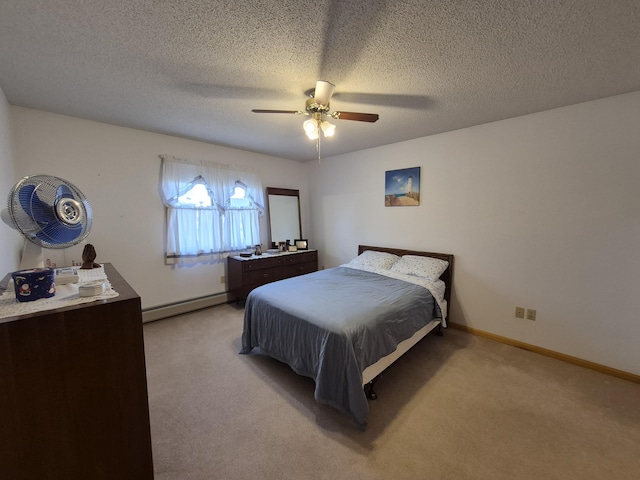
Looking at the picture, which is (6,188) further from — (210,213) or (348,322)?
(348,322)

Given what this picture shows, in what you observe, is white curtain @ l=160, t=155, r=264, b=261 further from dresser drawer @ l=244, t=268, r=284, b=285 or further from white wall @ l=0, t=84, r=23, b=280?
white wall @ l=0, t=84, r=23, b=280

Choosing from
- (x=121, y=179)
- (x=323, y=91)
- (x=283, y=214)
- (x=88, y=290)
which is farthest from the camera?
(x=283, y=214)

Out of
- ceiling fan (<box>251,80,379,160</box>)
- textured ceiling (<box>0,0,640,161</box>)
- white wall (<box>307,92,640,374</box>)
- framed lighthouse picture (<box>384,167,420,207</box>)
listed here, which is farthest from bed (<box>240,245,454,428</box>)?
textured ceiling (<box>0,0,640,161</box>)

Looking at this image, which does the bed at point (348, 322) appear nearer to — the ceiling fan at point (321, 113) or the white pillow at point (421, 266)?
the white pillow at point (421, 266)

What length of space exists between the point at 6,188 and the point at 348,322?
2.73 m

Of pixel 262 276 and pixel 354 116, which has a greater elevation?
pixel 354 116

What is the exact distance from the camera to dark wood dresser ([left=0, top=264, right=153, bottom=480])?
863 mm

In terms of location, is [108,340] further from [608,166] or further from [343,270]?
[608,166]

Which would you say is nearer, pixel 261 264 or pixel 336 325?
pixel 336 325

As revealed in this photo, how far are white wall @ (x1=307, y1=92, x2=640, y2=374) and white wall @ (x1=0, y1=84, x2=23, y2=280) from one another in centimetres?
373

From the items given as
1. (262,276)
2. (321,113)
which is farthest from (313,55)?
(262,276)

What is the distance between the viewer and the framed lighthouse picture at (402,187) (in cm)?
338

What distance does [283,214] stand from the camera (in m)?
4.55

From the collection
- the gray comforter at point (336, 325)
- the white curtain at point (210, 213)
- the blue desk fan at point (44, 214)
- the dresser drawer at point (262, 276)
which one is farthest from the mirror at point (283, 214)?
the blue desk fan at point (44, 214)
